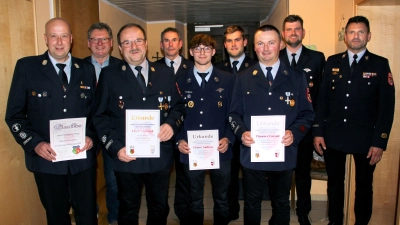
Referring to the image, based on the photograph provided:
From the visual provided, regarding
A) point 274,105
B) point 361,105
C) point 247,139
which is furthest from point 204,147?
point 361,105

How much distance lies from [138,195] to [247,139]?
2.89 feet

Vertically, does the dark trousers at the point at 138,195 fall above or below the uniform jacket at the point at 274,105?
below

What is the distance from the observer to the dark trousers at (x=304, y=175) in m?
3.15

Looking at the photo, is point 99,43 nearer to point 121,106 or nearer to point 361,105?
point 121,106

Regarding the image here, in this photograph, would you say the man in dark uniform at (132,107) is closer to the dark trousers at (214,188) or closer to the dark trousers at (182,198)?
the dark trousers at (214,188)

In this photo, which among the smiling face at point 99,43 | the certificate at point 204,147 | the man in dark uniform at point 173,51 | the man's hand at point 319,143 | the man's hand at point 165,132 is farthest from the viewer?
the man in dark uniform at point 173,51

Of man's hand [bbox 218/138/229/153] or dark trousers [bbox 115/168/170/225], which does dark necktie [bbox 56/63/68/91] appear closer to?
dark trousers [bbox 115/168/170/225]

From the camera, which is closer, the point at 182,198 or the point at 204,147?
the point at 204,147

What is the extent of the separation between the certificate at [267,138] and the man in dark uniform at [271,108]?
48 millimetres

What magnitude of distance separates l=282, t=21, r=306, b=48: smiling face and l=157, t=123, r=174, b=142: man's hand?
1.44m

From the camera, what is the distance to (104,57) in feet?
10.8

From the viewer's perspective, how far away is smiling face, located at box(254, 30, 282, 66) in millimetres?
2402

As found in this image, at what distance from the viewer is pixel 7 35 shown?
2.42 m

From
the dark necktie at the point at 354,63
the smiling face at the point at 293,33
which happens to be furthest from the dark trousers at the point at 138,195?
the dark necktie at the point at 354,63
